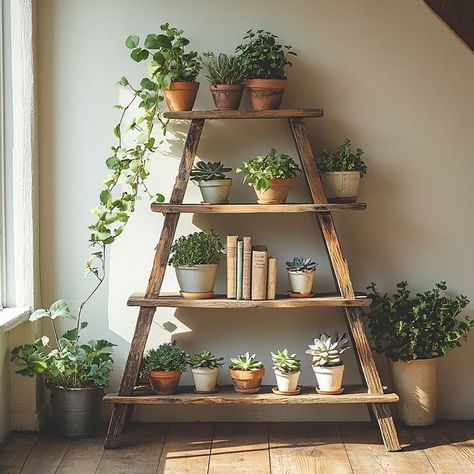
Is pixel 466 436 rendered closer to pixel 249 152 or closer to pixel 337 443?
pixel 337 443

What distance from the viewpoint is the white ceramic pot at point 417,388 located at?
4.16m

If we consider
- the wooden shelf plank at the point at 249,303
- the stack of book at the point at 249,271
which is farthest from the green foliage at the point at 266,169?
the wooden shelf plank at the point at 249,303

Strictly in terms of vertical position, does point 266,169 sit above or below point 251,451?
above

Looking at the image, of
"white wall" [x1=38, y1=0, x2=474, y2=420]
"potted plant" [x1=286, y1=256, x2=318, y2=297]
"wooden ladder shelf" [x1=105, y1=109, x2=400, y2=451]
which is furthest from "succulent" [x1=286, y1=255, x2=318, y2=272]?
"white wall" [x1=38, y1=0, x2=474, y2=420]

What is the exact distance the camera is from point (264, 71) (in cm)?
404

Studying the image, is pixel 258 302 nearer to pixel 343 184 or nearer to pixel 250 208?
pixel 250 208

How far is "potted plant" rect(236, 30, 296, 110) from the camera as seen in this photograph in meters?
4.02

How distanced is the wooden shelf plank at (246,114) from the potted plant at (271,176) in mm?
170

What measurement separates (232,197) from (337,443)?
1.20m

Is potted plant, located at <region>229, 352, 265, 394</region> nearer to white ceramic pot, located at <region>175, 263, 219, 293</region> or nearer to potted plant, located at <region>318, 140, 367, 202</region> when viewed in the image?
white ceramic pot, located at <region>175, 263, 219, 293</region>

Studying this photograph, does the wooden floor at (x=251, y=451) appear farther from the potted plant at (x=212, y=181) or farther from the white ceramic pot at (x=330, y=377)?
the potted plant at (x=212, y=181)

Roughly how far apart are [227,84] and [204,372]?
1260 mm

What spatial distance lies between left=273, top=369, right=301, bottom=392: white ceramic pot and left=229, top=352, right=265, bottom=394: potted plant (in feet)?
0.27

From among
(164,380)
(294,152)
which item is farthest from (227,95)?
(164,380)
